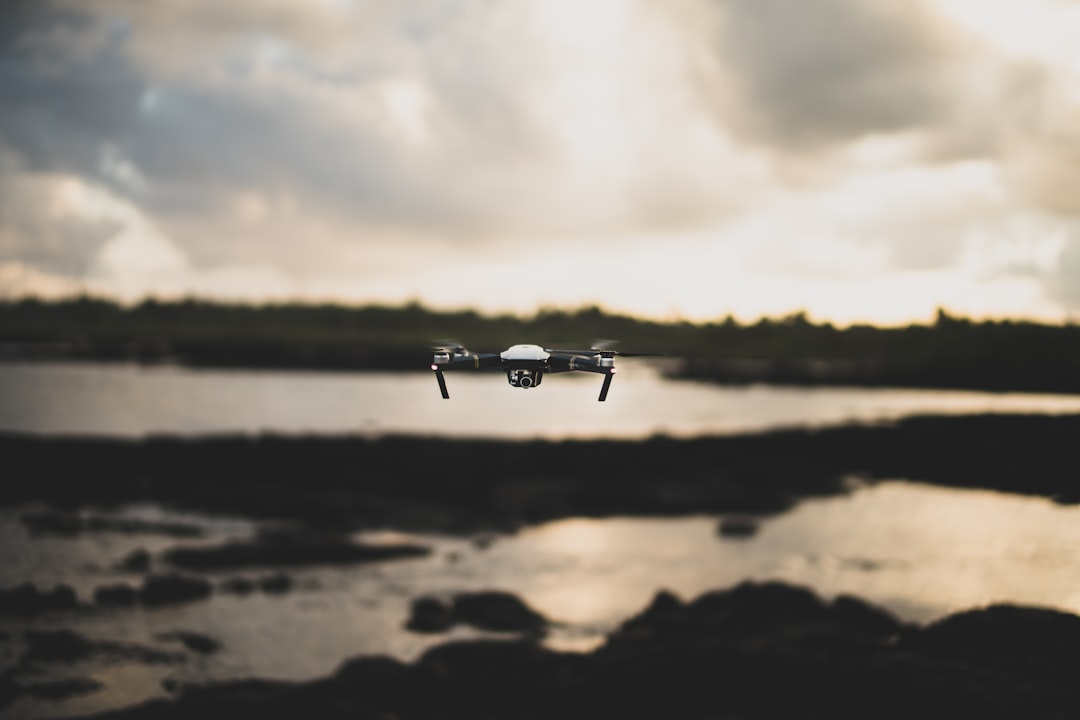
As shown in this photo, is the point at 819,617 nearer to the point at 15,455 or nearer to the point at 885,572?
the point at 885,572

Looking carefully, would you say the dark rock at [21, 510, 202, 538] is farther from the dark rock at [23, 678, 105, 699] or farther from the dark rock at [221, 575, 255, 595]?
the dark rock at [23, 678, 105, 699]

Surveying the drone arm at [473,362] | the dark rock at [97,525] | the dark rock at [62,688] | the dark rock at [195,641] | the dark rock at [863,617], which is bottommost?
the dark rock at [62,688]

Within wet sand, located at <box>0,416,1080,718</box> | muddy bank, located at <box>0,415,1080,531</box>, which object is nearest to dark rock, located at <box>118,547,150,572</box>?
wet sand, located at <box>0,416,1080,718</box>

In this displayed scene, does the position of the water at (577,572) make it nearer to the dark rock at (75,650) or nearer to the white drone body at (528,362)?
the dark rock at (75,650)

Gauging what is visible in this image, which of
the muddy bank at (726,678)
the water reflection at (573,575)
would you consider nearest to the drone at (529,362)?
the water reflection at (573,575)

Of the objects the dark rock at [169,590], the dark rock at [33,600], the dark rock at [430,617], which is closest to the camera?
the dark rock at [33,600]

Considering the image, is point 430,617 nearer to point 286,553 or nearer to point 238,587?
point 238,587

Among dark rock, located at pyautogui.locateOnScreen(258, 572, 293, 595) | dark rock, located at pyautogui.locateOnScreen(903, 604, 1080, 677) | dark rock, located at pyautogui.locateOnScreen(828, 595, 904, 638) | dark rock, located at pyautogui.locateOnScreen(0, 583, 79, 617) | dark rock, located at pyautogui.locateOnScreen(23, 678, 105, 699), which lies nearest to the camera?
dark rock, located at pyautogui.locateOnScreen(903, 604, 1080, 677)

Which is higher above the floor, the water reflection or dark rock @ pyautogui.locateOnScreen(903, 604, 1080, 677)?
dark rock @ pyautogui.locateOnScreen(903, 604, 1080, 677)
